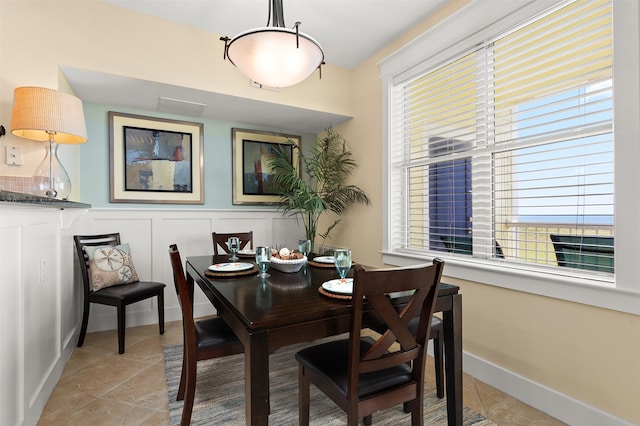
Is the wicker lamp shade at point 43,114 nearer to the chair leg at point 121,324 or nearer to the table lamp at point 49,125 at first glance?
the table lamp at point 49,125

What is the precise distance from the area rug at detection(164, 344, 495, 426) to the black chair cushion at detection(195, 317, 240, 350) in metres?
0.47

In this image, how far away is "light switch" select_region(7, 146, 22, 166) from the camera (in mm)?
2135

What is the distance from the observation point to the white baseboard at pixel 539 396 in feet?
5.53

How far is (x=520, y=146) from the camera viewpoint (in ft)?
6.89

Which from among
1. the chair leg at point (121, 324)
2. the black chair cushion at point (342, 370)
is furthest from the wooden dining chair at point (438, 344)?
the chair leg at point (121, 324)

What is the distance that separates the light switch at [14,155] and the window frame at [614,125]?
2.95 metres

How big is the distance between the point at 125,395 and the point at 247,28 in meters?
2.91

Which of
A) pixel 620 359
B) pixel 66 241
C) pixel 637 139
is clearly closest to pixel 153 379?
pixel 66 241

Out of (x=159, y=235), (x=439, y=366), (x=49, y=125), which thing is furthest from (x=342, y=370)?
(x=159, y=235)

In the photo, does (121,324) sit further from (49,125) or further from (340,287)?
(340,287)

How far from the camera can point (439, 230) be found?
282 cm

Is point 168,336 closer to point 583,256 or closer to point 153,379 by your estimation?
point 153,379

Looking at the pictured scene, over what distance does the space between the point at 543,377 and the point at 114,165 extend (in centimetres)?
382

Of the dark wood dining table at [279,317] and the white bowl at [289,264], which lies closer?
the dark wood dining table at [279,317]
